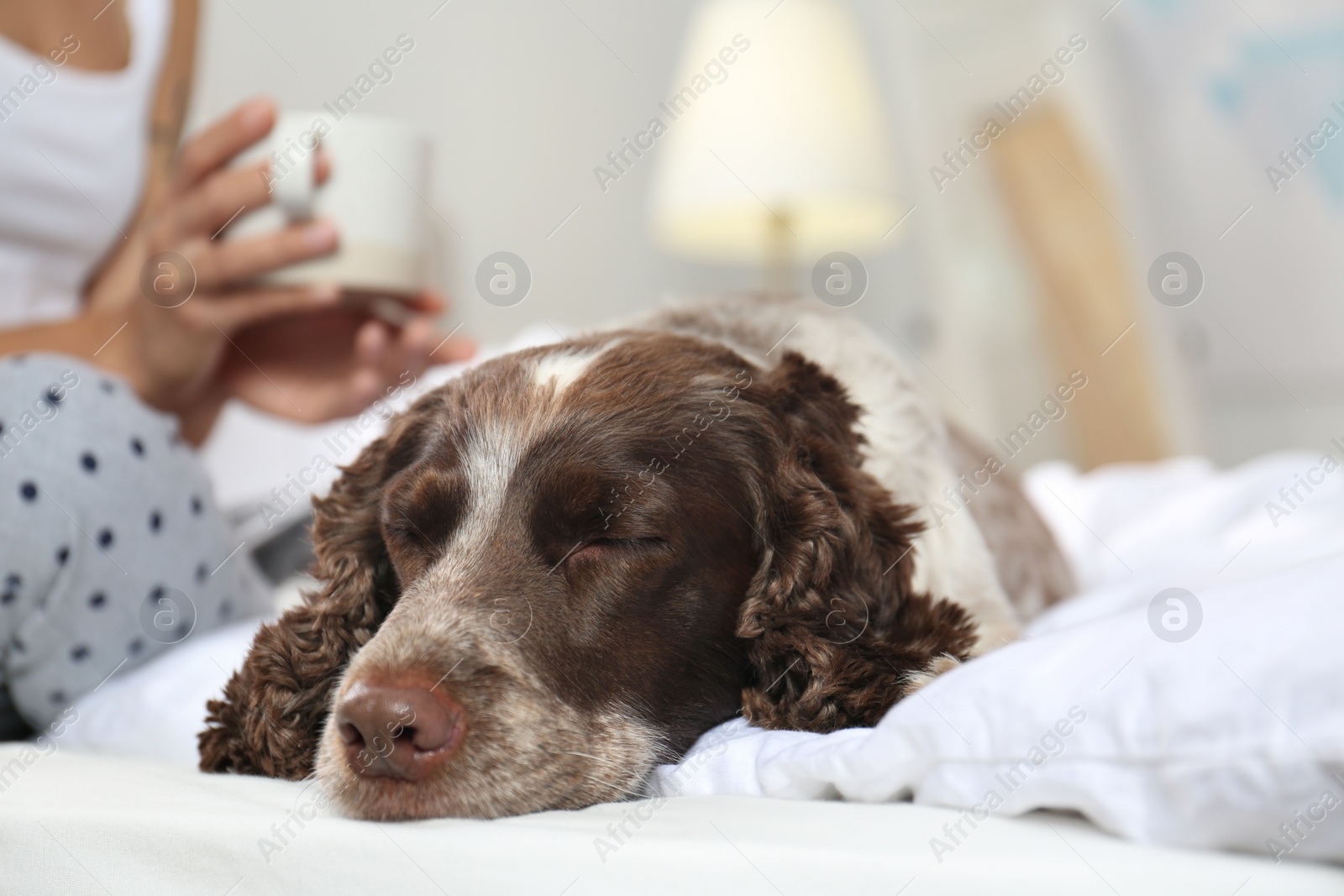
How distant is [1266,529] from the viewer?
7.30 ft

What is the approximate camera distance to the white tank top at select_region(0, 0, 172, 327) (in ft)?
8.11

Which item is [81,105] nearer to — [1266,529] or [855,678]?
[855,678]

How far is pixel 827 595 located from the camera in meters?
1.40

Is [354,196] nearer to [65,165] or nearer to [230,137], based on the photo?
[230,137]

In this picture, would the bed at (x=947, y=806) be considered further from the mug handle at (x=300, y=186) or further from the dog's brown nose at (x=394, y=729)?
the mug handle at (x=300, y=186)

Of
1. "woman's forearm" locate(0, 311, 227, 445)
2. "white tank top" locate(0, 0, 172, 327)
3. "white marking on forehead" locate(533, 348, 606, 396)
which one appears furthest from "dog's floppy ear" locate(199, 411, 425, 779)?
"white tank top" locate(0, 0, 172, 327)

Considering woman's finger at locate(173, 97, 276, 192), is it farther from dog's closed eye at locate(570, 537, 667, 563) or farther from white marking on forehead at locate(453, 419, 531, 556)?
dog's closed eye at locate(570, 537, 667, 563)

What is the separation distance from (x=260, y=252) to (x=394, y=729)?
119 cm

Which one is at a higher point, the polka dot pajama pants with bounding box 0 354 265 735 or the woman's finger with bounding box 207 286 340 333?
the woman's finger with bounding box 207 286 340 333

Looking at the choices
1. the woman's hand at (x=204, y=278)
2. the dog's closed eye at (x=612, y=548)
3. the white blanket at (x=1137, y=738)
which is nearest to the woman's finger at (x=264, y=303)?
the woman's hand at (x=204, y=278)

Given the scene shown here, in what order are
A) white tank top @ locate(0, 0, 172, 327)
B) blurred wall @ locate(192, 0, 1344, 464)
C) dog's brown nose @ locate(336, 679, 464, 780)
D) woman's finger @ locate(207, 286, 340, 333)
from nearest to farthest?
1. dog's brown nose @ locate(336, 679, 464, 780)
2. woman's finger @ locate(207, 286, 340, 333)
3. white tank top @ locate(0, 0, 172, 327)
4. blurred wall @ locate(192, 0, 1344, 464)

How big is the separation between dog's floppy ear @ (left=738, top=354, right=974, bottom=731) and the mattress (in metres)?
0.26

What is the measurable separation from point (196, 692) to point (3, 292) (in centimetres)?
145

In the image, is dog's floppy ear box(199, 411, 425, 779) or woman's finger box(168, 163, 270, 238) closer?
dog's floppy ear box(199, 411, 425, 779)
